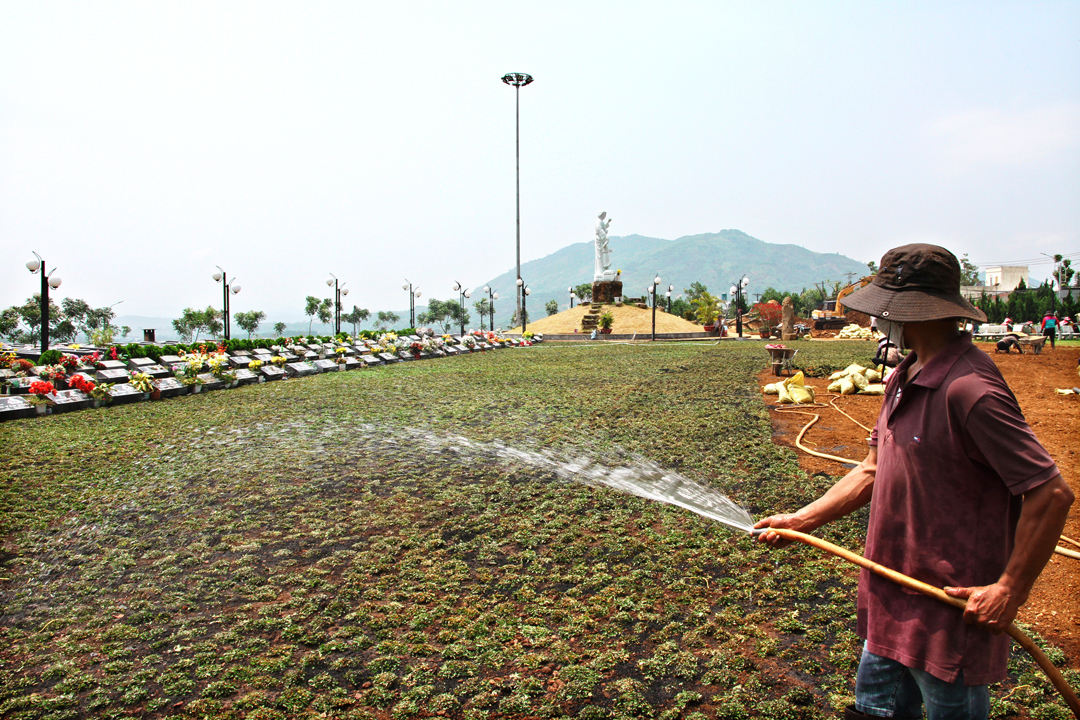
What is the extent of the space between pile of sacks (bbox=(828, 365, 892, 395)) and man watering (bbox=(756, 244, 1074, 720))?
10169 mm

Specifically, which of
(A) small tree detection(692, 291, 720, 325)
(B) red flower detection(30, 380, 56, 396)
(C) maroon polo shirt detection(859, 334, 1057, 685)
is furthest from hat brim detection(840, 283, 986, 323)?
(A) small tree detection(692, 291, 720, 325)

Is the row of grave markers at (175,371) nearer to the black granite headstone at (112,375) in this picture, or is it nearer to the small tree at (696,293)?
the black granite headstone at (112,375)

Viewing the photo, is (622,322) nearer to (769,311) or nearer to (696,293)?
(769,311)

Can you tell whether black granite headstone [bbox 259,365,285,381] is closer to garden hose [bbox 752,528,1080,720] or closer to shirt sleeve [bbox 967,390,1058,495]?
garden hose [bbox 752,528,1080,720]

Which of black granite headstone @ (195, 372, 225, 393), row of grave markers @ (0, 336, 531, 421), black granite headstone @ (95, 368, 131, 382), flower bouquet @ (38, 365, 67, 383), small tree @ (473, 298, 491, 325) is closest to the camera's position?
row of grave markers @ (0, 336, 531, 421)

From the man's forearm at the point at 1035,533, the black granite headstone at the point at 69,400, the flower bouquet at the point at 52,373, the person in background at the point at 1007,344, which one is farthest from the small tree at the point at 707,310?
the man's forearm at the point at 1035,533

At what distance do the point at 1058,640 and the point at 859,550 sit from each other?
1.20m

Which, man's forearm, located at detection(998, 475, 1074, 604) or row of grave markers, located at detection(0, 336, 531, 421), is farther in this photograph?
row of grave markers, located at detection(0, 336, 531, 421)

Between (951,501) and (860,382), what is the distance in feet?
35.4

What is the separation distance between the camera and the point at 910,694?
1923mm

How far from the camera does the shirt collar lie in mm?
1754

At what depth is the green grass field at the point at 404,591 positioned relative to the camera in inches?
106

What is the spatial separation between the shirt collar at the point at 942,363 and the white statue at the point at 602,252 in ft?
180

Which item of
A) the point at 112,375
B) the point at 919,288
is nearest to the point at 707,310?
the point at 112,375
